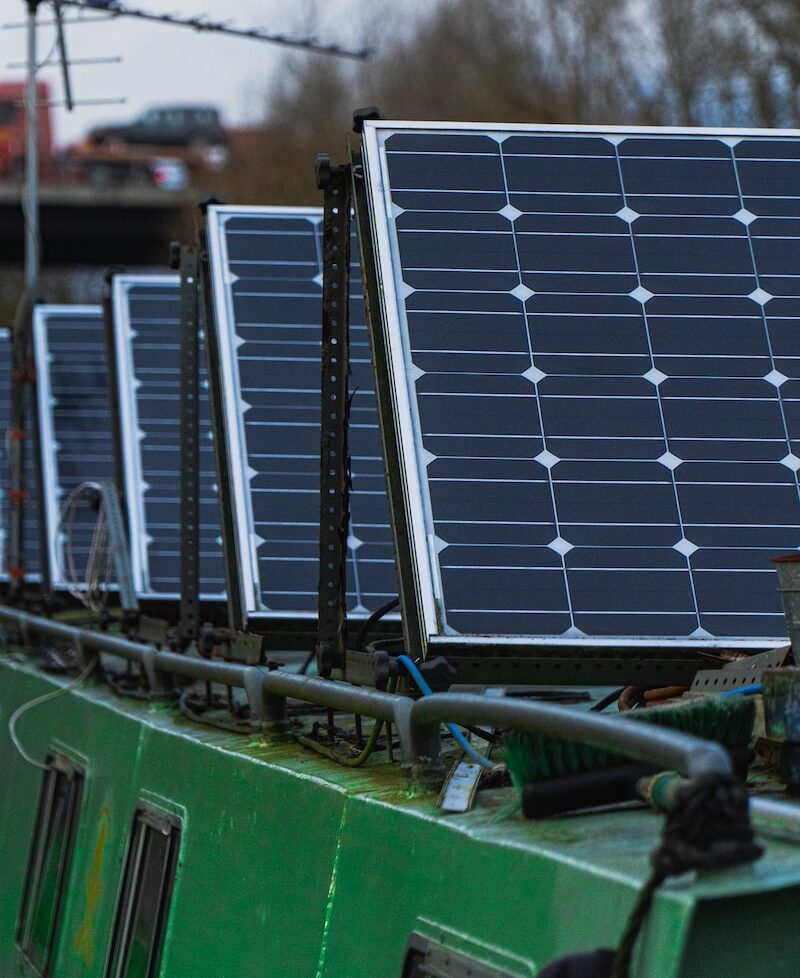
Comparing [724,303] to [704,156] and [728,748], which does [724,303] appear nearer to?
[704,156]

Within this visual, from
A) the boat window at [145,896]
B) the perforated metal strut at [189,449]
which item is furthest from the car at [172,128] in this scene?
the boat window at [145,896]

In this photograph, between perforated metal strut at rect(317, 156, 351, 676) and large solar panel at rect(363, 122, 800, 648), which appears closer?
large solar panel at rect(363, 122, 800, 648)

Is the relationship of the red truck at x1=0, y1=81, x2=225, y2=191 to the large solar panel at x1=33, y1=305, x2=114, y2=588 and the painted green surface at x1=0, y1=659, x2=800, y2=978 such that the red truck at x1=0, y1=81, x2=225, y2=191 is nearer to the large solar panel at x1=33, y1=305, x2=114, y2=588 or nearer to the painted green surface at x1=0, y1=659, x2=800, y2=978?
the large solar panel at x1=33, y1=305, x2=114, y2=588

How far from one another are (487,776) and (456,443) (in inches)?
56.8

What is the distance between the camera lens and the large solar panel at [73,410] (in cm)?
1412

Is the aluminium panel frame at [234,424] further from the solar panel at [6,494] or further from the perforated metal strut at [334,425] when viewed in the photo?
the solar panel at [6,494]

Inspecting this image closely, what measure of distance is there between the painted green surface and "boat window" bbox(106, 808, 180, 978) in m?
0.09

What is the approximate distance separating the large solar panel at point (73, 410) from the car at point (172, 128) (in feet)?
168

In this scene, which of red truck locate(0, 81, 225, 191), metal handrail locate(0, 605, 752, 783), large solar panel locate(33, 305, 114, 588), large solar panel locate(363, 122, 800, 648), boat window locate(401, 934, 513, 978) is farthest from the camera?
red truck locate(0, 81, 225, 191)

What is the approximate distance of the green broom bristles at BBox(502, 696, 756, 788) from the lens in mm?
3639

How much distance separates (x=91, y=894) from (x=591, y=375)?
8.67ft

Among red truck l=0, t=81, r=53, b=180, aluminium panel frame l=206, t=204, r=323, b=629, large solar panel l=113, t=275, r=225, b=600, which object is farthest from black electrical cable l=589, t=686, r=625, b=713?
red truck l=0, t=81, r=53, b=180

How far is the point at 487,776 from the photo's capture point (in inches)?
169

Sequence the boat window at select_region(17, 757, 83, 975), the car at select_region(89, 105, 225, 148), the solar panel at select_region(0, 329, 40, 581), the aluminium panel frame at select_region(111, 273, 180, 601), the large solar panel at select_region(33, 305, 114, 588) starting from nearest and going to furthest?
the boat window at select_region(17, 757, 83, 975), the aluminium panel frame at select_region(111, 273, 180, 601), the large solar panel at select_region(33, 305, 114, 588), the solar panel at select_region(0, 329, 40, 581), the car at select_region(89, 105, 225, 148)
